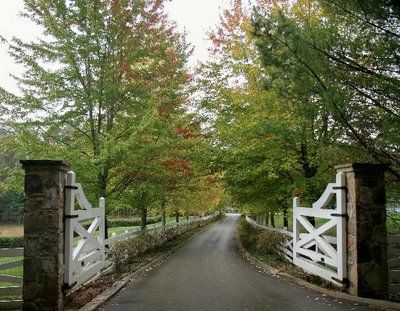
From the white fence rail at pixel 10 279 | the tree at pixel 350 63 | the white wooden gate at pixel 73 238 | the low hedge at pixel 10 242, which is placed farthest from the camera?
the low hedge at pixel 10 242

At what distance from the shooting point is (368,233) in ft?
20.9

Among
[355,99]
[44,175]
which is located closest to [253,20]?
[355,99]

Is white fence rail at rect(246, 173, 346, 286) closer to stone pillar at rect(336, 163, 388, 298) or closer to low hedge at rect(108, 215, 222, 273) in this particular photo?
stone pillar at rect(336, 163, 388, 298)

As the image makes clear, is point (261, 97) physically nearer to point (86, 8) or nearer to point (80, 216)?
point (86, 8)

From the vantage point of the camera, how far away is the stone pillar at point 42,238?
5.32m

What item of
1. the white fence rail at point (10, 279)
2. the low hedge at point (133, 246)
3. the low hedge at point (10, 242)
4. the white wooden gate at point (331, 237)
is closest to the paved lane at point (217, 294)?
the white wooden gate at point (331, 237)

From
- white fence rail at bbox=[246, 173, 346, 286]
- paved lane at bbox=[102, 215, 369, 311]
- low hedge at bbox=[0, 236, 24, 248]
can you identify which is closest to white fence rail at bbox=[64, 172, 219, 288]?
paved lane at bbox=[102, 215, 369, 311]

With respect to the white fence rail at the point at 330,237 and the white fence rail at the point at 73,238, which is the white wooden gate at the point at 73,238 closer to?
the white fence rail at the point at 73,238

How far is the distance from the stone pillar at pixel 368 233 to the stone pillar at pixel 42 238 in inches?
189

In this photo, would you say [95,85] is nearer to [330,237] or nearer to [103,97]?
[103,97]

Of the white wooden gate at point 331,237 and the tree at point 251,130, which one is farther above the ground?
the tree at point 251,130

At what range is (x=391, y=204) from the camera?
358 inches

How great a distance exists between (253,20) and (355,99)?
7.60 ft

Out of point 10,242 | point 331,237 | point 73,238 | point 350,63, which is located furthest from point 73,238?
point 10,242
